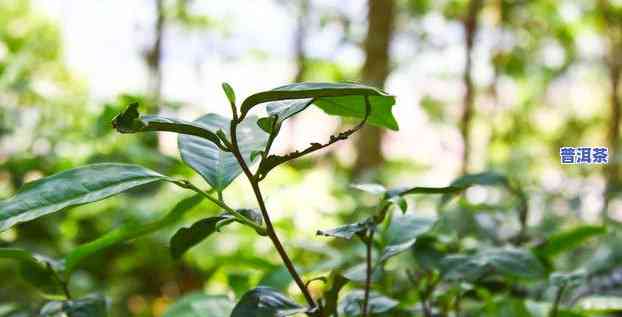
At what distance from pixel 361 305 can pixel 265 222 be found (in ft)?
0.46

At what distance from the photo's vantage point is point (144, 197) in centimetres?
140

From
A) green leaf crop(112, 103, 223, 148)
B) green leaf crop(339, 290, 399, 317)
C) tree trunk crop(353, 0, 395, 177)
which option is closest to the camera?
green leaf crop(112, 103, 223, 148)

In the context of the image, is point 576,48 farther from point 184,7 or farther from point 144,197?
point 144,197

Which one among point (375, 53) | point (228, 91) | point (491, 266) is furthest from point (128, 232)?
point (375, 53)

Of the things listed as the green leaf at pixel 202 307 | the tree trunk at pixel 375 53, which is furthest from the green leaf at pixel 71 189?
the tree trunk at pixel 375 53

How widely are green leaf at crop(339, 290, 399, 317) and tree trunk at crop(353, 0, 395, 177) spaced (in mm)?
1609

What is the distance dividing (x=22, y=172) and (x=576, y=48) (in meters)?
3.44

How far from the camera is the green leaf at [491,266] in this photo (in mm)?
583

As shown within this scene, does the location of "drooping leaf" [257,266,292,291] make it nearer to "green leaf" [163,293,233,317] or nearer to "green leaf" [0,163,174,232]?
"green leaf" [163,293,233,317]

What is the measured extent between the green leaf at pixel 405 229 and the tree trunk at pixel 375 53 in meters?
1.54

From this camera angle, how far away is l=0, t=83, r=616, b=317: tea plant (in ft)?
1.35

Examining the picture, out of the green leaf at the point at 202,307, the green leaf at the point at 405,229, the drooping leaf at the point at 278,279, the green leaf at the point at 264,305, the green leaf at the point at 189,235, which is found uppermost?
the green leaf at the point at 189,235

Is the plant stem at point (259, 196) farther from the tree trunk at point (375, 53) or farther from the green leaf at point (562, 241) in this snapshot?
the tree trunk at point (375, 53)

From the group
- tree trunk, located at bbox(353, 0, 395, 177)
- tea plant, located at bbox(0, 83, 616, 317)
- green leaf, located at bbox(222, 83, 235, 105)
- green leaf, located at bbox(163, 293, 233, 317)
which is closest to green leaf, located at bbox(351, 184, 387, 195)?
tea plant, located at bbox(0, 83, 616, 317)
